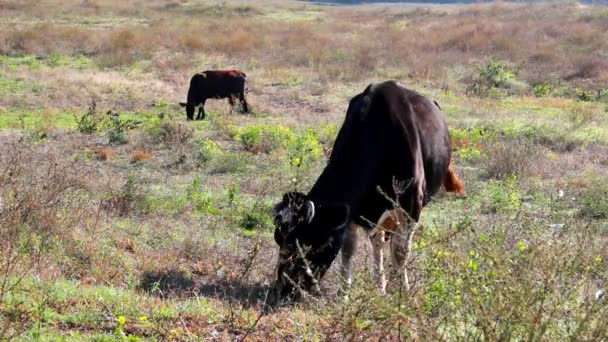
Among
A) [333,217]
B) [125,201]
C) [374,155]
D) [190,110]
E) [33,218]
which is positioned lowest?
[190,110]

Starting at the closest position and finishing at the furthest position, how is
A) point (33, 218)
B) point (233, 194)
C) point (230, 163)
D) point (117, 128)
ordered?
point (33, 218)
point (233, 194)
point (230, 163)
point (117, 128)

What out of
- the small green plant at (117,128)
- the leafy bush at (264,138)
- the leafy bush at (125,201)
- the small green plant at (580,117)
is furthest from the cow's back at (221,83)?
the leafy bush at (125,201)

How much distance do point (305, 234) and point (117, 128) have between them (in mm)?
9097

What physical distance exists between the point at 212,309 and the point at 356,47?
1067 inches

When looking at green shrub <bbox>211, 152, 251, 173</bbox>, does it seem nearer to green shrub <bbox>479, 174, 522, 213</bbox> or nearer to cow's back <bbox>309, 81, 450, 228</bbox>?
green shrub <bbox>479, 174, 522, 213</bbox>

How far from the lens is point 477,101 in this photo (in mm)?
20328

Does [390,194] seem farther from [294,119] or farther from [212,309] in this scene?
[294,119]

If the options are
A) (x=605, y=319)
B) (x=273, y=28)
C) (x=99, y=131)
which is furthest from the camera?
(x=273, y=28)

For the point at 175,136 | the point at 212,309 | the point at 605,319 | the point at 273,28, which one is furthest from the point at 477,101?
the point at 273,28

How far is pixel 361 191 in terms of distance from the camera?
638 centimetres

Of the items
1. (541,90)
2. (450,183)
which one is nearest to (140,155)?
(450,183)

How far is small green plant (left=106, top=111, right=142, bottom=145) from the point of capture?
46.4 feet

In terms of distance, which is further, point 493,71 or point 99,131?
point 493,71

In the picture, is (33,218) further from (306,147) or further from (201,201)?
(306,147)
